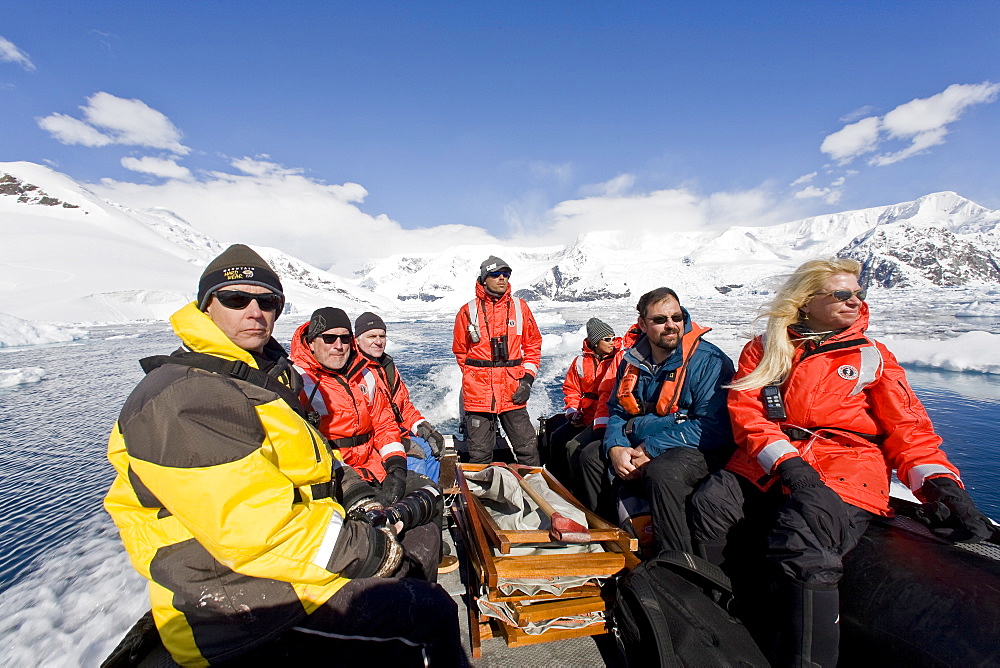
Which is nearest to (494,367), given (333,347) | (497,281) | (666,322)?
(497,281)

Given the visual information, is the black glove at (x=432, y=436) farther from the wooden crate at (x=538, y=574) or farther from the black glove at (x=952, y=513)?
the black glove at (x=952, y=513)

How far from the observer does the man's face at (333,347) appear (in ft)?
8.63

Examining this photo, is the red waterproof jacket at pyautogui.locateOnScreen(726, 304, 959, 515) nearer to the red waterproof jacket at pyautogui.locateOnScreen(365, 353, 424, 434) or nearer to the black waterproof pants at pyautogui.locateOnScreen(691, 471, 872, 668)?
the black waterproof pants at pyautogui.locateOnScreen(691, 471, 872, 668)

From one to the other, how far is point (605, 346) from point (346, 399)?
91.8 inches

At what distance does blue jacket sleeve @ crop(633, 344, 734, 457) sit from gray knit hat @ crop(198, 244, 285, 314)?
2.07m

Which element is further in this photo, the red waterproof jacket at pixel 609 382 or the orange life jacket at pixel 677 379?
the red waterproof jacket at pixel 609 382

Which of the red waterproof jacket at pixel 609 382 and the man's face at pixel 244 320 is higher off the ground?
the man's face at pixel 244 320

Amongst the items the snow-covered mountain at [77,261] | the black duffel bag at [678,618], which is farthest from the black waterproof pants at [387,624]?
the snow-covered mountain at [77,261]

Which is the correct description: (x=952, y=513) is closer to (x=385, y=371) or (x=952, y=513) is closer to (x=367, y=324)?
(x=385, y=371)

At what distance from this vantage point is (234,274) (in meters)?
1.47

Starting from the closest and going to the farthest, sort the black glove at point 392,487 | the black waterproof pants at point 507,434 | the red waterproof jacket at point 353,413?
the black glove at point 392,487 < the red waterproof jacket at point 353,413 < the black waterproof pants at point 507,434

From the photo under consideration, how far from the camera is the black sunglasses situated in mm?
1455

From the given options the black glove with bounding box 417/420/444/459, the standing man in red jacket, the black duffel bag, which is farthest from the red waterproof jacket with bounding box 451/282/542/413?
the black duffel bag

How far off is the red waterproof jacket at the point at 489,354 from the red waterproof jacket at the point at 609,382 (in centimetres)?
60
